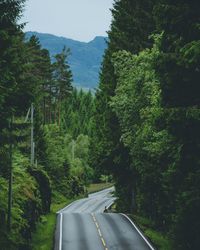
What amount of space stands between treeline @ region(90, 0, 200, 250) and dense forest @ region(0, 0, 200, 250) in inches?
1.7

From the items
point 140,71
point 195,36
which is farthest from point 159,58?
point 140,71

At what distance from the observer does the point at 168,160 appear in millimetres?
28734

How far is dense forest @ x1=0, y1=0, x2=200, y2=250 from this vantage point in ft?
63.5

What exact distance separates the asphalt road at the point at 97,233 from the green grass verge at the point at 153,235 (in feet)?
1.64

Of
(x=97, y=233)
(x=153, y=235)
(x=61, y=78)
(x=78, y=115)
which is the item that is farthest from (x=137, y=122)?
(x=78, y=115)

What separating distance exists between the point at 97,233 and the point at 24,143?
23841mm

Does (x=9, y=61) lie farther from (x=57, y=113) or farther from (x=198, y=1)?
(x=57, y=113)

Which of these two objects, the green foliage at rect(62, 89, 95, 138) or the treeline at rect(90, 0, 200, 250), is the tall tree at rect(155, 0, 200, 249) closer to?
the treeline at rect(90, 0, 200, 250)

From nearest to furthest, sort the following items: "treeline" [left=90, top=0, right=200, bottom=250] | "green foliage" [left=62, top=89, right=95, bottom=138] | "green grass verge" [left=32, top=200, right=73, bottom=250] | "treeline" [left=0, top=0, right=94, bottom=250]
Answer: "treeline" [left=90, top=0, right=200, bottom=250]
"treeline" [left=0, top=0, right=94, bottom=250]
"green grass verge" [left=32, top=200, right=73, bottom=250]
"green foliage" [left=62, top=89, right=95, bottom=138]

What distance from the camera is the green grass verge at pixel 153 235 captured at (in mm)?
32659

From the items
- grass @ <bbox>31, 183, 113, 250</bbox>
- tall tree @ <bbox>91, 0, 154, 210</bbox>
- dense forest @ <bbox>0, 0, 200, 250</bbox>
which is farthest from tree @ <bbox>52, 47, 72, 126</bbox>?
grass @ <bbox>31, 183, 113, 250</bbox>

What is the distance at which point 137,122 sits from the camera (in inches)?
1446

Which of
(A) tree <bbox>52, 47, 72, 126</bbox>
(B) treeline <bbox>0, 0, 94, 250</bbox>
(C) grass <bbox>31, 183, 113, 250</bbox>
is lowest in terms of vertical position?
(C) grass <bbox>31, 183, 113, 250</bbox>

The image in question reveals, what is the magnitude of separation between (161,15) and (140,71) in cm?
1345
